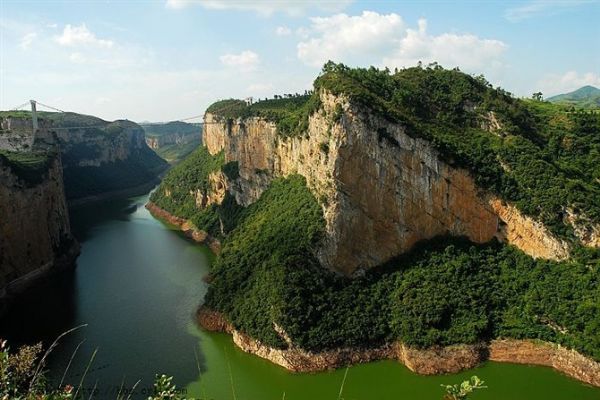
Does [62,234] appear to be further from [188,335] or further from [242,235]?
[188,335]

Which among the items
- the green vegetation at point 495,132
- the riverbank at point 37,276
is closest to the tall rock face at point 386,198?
the green vegetation at point 495,132

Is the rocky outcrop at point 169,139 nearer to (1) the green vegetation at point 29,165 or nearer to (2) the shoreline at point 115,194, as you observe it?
(2) the shoreline at point 115,194

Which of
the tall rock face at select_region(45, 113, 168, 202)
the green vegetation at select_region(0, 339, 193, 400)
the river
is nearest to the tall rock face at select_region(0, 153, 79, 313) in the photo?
the river

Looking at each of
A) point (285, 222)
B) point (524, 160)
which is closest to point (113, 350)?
point (285, 222)

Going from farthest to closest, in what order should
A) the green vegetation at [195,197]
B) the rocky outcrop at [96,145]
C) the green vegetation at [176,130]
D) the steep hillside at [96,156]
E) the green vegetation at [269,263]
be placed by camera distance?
1. the green vegetation at [176,130]
2. the rocky outcrop at [96,145]
3. the steep hillside at [96,156]
4. the green vegetation at [195,197]
5. the green vegetation at [269,263]

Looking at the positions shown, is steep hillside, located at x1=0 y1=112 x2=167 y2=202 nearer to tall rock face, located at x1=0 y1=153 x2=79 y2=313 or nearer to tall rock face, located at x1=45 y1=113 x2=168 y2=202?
tall rock face, located at x1=45 y1=113 x2=168 y2=202

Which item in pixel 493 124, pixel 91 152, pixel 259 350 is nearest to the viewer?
pixel 259 350

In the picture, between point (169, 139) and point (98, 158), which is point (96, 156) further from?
point (169, 139)
